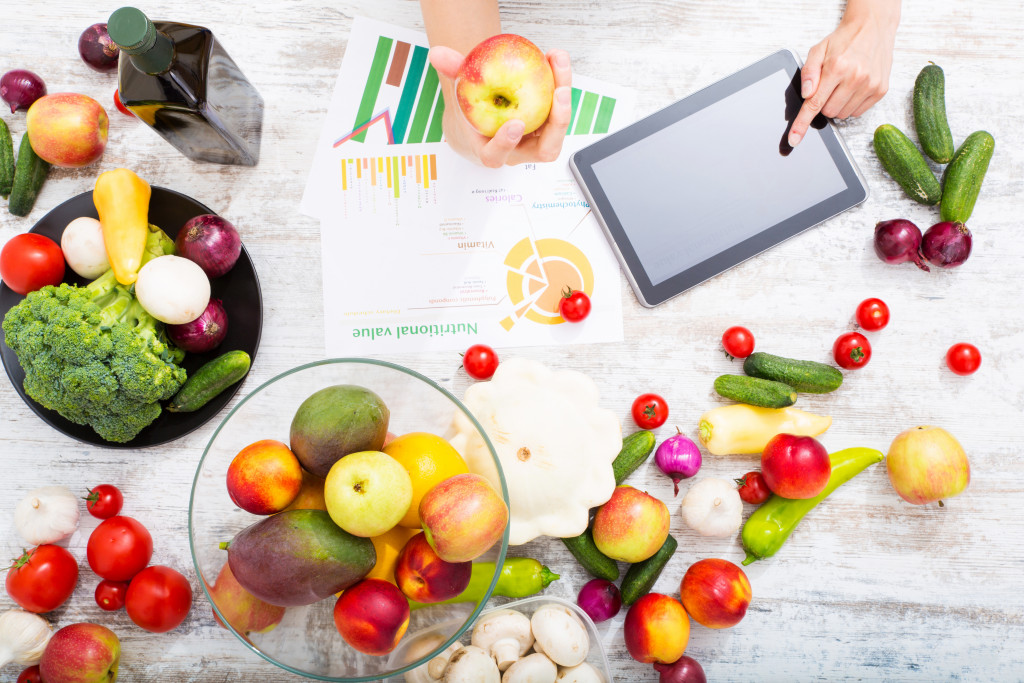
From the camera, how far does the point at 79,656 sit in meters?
0.90

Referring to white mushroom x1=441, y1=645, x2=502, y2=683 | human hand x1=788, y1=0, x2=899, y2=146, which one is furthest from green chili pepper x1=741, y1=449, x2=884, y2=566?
human hand x1=788, y1=0, x2=899, y2=146

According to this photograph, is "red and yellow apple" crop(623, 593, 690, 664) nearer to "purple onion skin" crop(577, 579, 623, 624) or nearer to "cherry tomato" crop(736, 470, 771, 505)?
"purple onion skin" crop(577, 579, 623, 624)

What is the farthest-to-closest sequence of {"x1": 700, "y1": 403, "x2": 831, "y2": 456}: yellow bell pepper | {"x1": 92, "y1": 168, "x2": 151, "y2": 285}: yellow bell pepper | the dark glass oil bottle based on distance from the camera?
{"x1": 700, "y1": 403, "x2": 831, "y2": 456}: yellow bell pepper < {"x1": 92, "y1": 168, "x2": 151, "y2": 285}: yellow bell pepper < the dark glass oil bottle

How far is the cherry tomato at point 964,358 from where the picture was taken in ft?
3.31

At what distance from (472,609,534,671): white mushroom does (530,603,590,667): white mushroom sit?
23mm

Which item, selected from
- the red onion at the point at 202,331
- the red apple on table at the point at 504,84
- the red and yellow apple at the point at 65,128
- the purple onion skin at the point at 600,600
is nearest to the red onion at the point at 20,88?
the red and yellow apple at the point at 65,128

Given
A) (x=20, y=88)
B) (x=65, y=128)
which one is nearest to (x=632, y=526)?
(x=65, y=128)

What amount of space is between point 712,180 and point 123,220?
0.89 m

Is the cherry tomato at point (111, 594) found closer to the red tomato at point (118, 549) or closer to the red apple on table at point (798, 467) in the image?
the red tomato at point (118, 549)

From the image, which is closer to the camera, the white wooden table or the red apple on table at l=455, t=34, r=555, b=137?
the red apple on table at l=455, t=34, r=555, b=137

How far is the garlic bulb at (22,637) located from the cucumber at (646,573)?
89 centimetres

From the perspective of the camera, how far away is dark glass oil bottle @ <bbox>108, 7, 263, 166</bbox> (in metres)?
0.76

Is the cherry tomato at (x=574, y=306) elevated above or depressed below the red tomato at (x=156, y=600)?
above

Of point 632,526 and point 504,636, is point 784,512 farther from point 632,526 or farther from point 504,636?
point 504,636
